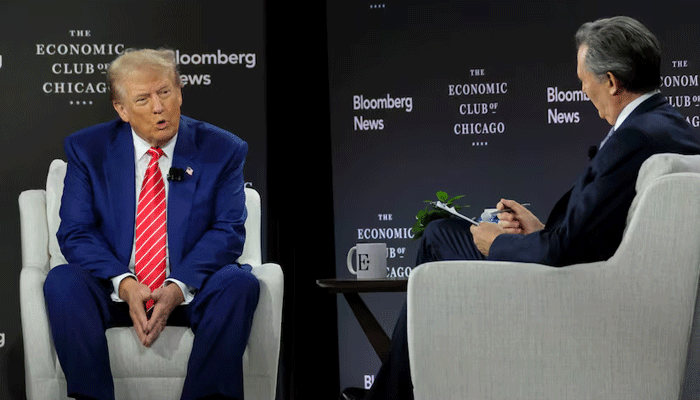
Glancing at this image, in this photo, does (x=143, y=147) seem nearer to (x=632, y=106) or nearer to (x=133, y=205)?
(x=133, y=205)

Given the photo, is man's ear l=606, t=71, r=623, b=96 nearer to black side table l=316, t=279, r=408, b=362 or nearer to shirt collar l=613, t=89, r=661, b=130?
shirt collar l=613, t=89, r=661, b=130

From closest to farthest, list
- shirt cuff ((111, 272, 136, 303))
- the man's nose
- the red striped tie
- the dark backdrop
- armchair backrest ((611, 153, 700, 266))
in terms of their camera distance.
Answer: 1. armchair backrest ((611, 153, 700, 266))
2. shirt cuff ((111, 272, 136, 303))
3. the red striped tie
4. the man's nose
5. the dark backdrop

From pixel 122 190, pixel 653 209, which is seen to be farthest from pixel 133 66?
pixel 653 209

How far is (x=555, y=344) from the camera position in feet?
6.32

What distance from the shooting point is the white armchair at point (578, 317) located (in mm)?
1897

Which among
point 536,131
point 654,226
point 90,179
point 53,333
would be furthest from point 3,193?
point 654,226

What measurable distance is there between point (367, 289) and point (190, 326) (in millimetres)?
601

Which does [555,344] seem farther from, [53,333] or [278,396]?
[278,396]

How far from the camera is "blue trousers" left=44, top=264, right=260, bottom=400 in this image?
2.50 m

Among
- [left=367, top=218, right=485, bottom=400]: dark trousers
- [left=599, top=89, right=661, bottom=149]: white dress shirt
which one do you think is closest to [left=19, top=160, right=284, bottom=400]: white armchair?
[left=367, top=218, right=485, bottom=400]: dark trousers

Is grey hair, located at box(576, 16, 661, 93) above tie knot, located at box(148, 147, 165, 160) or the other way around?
above

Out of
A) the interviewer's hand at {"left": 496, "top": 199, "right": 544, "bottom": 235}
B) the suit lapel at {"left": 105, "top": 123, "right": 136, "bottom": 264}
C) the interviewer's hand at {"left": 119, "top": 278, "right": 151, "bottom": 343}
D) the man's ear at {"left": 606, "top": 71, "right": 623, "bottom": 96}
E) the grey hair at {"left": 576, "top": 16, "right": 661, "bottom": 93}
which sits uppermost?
the grey hair at {"left": 576, "top": 16, "right": 661, "bottom": 93}

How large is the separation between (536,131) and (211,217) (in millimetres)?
2159

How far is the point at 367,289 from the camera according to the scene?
2.80m
